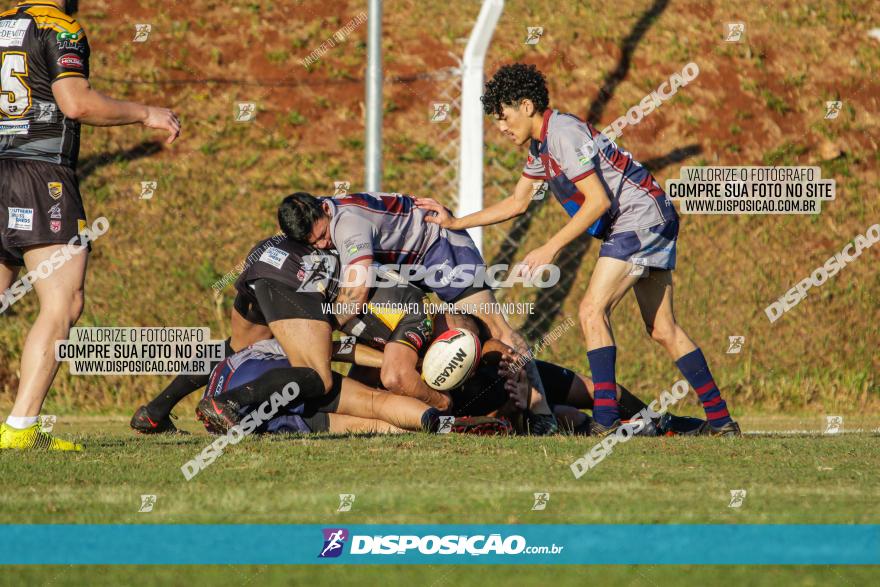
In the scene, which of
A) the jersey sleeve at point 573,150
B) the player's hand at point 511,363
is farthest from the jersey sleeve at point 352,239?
the jersey sleeve at point 573,150

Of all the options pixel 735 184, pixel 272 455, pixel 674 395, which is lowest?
pixel 674 395

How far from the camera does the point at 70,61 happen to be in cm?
662

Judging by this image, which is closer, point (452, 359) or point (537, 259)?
point (537, 259)

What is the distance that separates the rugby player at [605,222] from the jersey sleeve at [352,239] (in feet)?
3.98

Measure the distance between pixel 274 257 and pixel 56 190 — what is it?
2418 mm

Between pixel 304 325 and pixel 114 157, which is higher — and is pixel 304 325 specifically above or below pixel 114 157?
below

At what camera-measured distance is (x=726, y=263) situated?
43.1ft

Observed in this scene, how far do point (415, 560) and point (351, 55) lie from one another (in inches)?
450

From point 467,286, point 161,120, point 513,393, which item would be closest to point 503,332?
point 467,286

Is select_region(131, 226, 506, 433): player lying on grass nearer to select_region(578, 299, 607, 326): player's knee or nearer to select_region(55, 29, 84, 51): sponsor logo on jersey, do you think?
select_region(578, 299, 607, 326): player's knee

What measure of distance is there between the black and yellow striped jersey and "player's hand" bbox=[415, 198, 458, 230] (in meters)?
3.02

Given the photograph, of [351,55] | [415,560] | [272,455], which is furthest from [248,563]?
[351,55]

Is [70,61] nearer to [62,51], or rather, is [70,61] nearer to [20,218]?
[62,51]

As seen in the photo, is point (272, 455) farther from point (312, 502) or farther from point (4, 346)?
point (4, 346)
